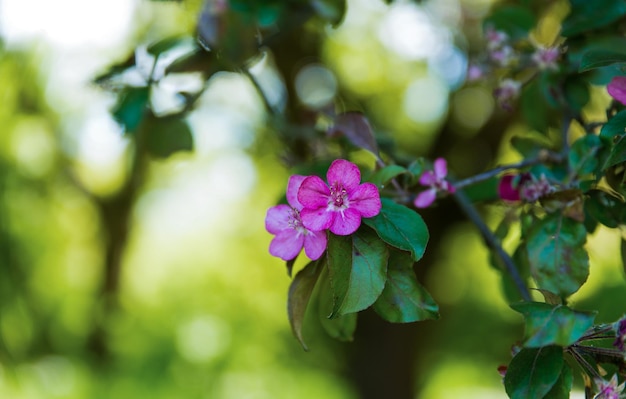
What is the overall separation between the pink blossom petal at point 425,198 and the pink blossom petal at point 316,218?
0.55 ft

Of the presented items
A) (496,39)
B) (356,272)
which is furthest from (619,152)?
(496,39)

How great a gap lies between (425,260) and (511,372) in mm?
2322

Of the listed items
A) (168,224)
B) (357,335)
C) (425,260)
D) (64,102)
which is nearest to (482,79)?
(425,260)

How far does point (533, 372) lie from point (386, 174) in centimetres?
21

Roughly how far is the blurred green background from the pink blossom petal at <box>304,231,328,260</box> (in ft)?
6.61

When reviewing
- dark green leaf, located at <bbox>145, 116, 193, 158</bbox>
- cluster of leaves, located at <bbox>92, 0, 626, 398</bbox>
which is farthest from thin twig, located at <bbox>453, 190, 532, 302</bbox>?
dark green leaf, located at <bbox>145, 116, 193, 158</bbox>

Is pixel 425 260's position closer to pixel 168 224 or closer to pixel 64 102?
pixel 64 102

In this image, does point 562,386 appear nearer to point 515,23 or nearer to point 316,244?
point 316,244

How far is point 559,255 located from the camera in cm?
65

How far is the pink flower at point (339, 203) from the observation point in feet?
1.69

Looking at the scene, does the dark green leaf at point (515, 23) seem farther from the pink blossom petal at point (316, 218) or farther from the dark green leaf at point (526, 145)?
the pink blossom petal at point (316, 218)

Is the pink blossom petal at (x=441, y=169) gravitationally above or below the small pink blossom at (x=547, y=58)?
below

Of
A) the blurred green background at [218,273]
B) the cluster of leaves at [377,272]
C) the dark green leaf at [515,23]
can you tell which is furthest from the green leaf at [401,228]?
the blurred green background at [218,273]

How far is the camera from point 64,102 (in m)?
4.12
